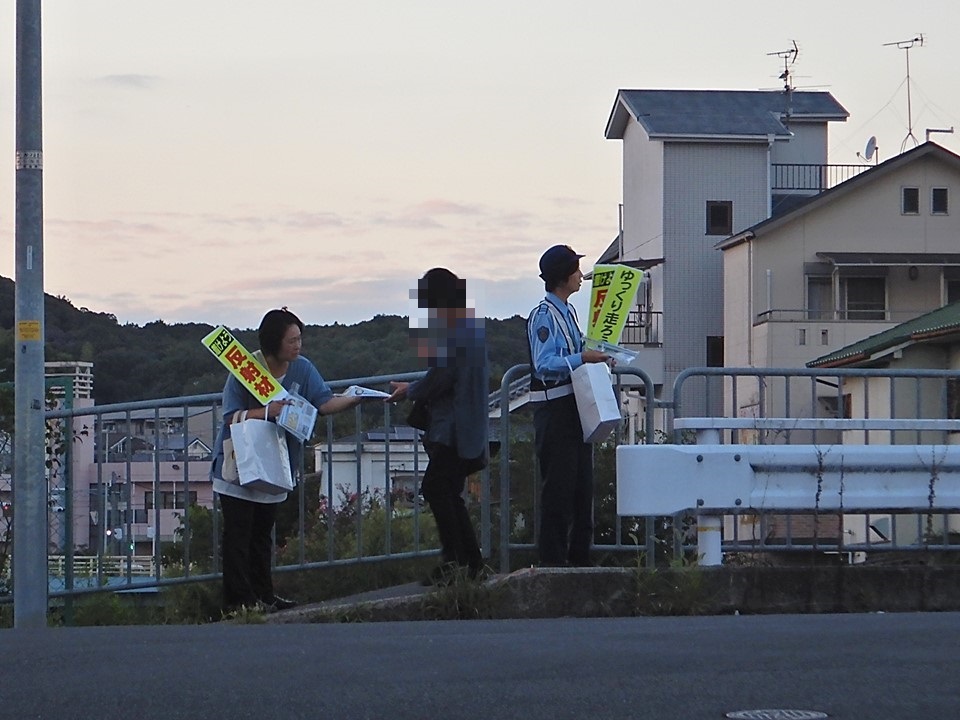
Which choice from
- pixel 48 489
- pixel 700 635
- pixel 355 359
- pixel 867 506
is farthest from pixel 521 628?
pixel 355 359

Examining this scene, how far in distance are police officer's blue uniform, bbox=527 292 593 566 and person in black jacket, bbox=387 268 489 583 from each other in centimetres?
29

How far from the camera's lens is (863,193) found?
153 feet

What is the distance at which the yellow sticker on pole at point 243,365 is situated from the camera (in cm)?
801

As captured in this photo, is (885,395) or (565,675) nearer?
(565,675)

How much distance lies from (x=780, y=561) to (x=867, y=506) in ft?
3.96

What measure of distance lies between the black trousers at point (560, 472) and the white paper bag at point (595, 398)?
0.45ft

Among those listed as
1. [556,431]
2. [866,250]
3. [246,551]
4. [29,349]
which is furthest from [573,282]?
[866,250]

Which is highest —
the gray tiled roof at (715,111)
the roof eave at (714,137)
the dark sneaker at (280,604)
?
the gray tiled roof at (715,111)

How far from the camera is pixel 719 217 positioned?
4981 cm

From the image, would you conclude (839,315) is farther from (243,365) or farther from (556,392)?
(243,365)

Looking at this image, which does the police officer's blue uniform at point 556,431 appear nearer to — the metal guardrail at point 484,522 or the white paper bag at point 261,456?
the metal guardrail at point 484,522

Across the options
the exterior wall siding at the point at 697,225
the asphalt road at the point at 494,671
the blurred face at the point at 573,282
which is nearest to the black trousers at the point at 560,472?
the blurred face at the point at 573,282

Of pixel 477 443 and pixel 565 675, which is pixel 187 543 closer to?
pixel 477 443

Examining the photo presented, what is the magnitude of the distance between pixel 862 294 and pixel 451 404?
1604 inches
